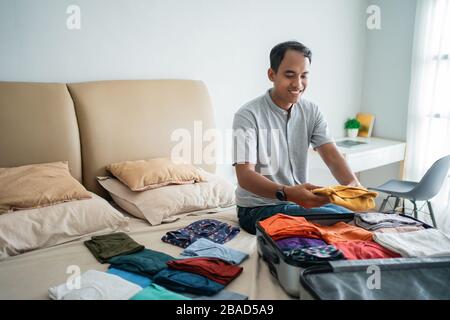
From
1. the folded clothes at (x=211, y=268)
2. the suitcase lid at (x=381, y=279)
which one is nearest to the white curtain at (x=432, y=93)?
the suitcase lid at (x=381, y=279)

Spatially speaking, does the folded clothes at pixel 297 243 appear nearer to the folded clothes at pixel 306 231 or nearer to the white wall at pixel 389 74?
the folded clothes at pixel 306 231

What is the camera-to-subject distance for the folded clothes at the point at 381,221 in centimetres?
158

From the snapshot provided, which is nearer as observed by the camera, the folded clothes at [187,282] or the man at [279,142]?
the folded clothes at [187,282]

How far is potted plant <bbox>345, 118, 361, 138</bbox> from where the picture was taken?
3.73 meters

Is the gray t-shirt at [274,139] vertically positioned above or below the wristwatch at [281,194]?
above

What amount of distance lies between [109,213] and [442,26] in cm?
288

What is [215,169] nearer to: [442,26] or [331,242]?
[331,242]

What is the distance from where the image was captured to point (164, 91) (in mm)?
2545

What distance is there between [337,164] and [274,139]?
15.2 inches

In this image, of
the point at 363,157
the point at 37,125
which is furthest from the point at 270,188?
the point at 363,157

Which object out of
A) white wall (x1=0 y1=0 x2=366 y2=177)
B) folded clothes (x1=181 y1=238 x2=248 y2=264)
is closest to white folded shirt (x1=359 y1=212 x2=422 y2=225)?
folded clothes (x1=181 y1=238 x2=248 y2=264)

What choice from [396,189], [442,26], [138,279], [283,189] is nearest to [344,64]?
[442,26]

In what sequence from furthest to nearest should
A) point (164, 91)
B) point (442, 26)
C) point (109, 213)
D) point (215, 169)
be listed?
point (442, 26) < point (215, 169) < point (164, 91) < point (109, 213)

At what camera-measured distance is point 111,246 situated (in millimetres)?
1681
